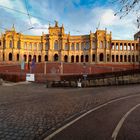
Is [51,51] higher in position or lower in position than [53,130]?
higher

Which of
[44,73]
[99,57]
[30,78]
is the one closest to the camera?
[30,78]

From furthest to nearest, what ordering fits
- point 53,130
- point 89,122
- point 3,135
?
1. point 89,122
2. point 53,130
3. point 3,135

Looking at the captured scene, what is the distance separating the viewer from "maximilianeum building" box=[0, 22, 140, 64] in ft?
244

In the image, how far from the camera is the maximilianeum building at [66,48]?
74312 millimetres

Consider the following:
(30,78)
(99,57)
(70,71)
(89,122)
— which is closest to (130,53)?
(99,57)

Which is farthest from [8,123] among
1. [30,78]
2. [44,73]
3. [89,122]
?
[44,73]

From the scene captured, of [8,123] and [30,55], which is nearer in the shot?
[8,123]

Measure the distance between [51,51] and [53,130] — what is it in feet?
231

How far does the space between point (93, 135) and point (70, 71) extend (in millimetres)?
53205

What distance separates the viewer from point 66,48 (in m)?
78.4

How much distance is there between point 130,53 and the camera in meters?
75.8

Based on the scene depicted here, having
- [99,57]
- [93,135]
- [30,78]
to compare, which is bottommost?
[93,135]

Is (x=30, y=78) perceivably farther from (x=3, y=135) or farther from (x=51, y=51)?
(x=51, y=51)

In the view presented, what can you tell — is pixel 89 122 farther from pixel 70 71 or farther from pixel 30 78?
pixel 70 71
